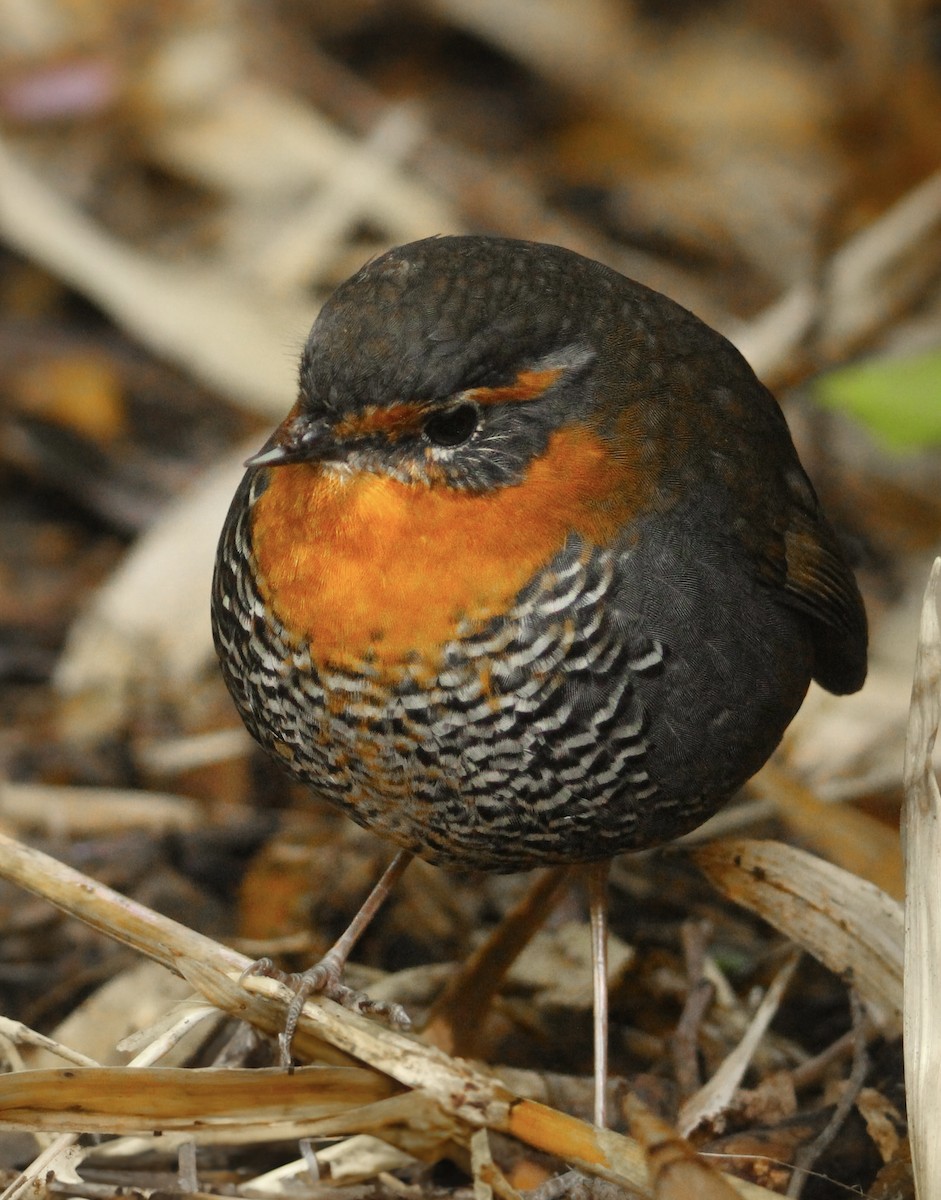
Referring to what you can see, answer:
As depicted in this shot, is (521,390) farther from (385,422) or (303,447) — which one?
(303,447)

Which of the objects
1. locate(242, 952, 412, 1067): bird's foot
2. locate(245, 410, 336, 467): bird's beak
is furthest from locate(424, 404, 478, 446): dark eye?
locate(242, 952, 412, 1067): bird's foot

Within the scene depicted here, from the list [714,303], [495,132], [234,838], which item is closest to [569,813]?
[234,838]

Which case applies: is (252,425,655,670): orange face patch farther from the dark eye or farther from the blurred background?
the blurred background

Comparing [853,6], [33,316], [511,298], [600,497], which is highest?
[853,6]

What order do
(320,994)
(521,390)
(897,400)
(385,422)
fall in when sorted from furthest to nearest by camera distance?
(897,400), (320,994), (521,390), (385,422)

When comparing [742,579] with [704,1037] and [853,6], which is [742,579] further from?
[853,6]

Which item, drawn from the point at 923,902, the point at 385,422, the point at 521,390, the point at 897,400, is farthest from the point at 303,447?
the point at 897,400

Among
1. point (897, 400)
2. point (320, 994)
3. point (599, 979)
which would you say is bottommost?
point (320, 994)
